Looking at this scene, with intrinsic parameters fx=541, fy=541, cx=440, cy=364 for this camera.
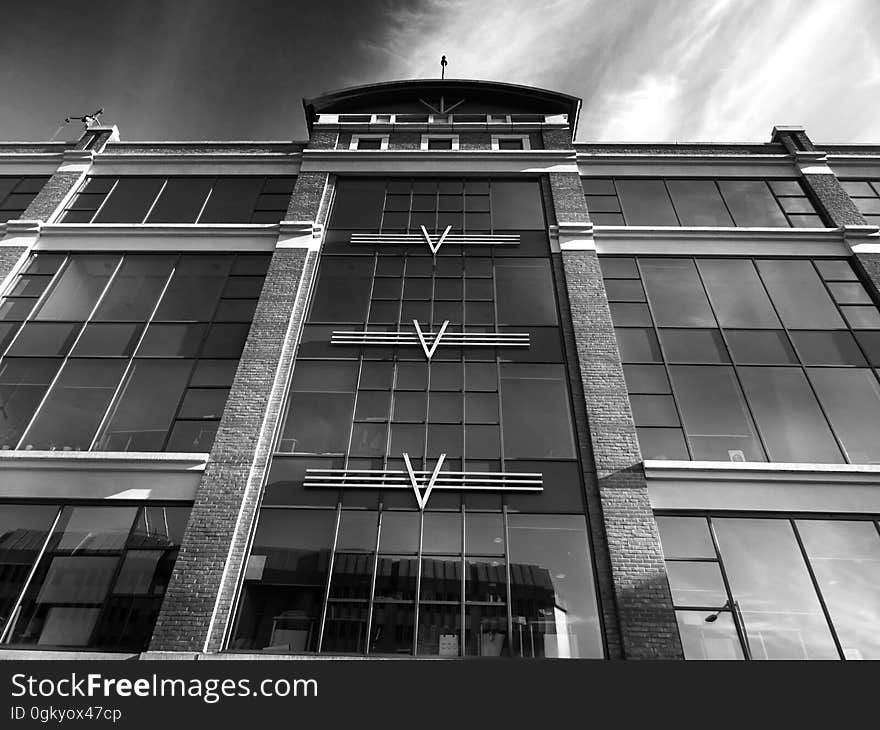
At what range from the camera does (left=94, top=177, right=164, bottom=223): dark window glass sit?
1819 cm

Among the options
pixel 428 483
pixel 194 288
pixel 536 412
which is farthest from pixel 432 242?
pixel 428 483

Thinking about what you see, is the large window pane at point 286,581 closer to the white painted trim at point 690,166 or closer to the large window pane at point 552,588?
the large window pane at point 552,588

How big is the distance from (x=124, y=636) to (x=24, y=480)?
14.8ft

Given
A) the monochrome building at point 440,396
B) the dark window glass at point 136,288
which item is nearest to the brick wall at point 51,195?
the monochrome building at point 440,396

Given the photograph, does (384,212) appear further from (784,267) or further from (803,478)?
(803,478)

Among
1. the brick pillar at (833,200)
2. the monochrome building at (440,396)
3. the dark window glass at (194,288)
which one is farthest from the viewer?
the brick pillar at (833,200)

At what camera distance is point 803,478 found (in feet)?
38.7

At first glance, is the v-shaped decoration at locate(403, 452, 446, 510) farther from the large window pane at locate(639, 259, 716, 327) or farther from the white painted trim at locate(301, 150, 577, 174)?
the white painted trim at locate(301, 150, 577, 174)

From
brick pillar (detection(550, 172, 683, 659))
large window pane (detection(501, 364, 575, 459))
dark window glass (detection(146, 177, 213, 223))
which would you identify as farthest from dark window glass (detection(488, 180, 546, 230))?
dark window glass (detection(146, 177, 213, 223))

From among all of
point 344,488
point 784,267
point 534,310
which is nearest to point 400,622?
point 344,488

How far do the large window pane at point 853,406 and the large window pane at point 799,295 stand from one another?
5.31 ft

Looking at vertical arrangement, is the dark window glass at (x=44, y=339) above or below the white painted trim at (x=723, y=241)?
below

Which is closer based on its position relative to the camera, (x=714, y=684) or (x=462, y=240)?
(x=714, y=684)

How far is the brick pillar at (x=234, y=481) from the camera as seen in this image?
10.3m
